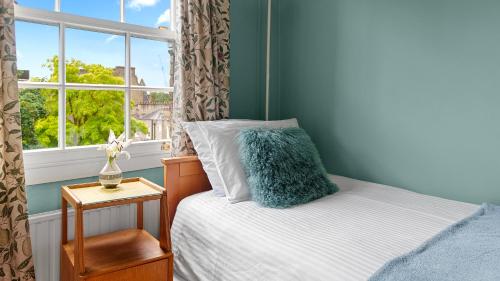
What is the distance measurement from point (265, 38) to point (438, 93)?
1334mm

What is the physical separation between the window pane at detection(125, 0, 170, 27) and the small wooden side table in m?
0.98

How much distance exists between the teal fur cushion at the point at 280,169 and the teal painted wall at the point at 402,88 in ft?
1.68

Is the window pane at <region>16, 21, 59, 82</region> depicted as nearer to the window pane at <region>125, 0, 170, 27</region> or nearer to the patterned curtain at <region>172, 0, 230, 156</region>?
the window pane at <region>125, 0, 170, 27</region>

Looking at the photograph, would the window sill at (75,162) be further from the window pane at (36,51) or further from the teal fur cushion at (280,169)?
the teal fur cushion at (280,169)

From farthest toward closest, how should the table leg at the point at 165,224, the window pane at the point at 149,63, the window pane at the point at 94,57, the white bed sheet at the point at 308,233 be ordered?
1. the window pane at the point at 149,63
2. the window pane at the point at 94,57
3. the table leg at the point at 165,224
4. the white bed sheet at the point at 308,233

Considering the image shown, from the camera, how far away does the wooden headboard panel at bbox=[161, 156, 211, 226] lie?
2.00 m

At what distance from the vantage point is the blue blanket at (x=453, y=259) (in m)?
1.04

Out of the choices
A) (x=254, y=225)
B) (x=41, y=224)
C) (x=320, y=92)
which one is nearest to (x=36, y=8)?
(x=41, y=224)

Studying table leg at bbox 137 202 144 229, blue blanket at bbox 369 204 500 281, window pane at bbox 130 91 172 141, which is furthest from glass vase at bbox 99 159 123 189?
blue blanket at bbox 369 204 500 281

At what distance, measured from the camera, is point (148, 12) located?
215 cm

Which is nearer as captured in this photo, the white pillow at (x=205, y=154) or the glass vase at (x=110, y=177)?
the glass vase at (x=110, y=177)

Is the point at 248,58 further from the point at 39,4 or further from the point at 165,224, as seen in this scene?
the point at 165,224

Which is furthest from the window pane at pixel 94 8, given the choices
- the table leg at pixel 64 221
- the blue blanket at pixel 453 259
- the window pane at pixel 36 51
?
the blue blanket at pixel 453 259

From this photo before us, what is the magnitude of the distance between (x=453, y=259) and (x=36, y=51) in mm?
2036
